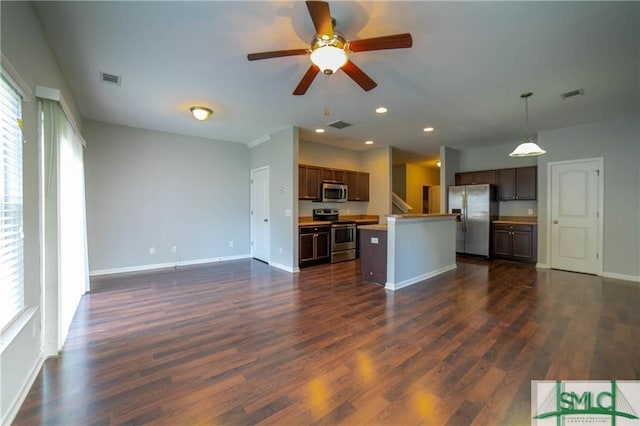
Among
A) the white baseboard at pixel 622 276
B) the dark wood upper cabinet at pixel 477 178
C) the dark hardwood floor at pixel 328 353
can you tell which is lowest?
the dark hardwood floor at pixel 328 353

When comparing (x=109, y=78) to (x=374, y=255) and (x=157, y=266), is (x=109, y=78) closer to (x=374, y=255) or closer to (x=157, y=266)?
(x=157, y=266)

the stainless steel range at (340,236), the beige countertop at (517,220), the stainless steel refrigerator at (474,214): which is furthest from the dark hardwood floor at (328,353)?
the stainless steel refrigerator at (474,214)

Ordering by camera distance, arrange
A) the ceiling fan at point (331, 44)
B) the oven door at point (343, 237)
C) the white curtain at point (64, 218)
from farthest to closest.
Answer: the oven door at point (343, 237) → the white curtain at point (64, 218) → the ceiling fan at point (331, 44)

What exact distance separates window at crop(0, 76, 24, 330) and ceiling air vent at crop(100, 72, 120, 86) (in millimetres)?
1471

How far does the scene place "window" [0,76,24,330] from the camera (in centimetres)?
166

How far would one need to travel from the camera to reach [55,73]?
2768 millimetres

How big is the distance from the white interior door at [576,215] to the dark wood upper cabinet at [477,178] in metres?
1.31

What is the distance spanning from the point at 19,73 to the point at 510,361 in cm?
414

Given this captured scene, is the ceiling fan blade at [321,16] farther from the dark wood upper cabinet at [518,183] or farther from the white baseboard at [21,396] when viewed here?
the dark wood upper cabinet at [518,183]

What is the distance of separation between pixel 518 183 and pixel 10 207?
7986 millimetres

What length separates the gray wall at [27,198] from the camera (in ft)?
5.31

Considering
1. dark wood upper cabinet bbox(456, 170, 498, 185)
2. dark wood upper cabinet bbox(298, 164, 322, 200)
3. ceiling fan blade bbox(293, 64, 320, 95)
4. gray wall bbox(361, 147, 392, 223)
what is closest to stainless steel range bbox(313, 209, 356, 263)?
dark wood upper cabinet bbox(298, 164, 322, 200)

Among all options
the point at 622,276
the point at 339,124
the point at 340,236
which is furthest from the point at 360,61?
the point at 622,276

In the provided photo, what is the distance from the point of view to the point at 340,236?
19.9 feet
